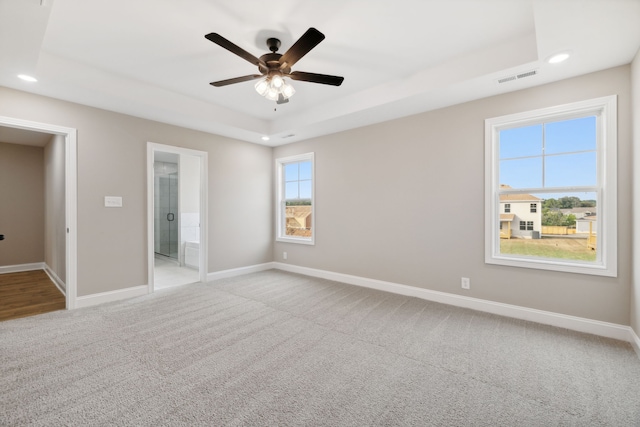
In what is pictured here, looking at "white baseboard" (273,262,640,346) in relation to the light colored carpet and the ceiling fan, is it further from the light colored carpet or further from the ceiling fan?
the ceiling fan

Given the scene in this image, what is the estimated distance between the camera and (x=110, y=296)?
3.60m

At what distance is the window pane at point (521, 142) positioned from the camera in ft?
9.84

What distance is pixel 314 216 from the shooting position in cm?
498

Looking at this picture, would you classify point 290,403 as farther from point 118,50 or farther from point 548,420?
point 118,50

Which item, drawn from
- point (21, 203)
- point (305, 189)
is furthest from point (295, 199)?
point (21, 203)

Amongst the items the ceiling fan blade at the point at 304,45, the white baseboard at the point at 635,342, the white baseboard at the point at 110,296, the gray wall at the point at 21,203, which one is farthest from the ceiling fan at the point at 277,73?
the gray wall at the point at 21,203

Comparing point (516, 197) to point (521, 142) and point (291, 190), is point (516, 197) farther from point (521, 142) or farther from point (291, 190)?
point (291, 190)

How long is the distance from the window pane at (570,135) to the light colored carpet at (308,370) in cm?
185

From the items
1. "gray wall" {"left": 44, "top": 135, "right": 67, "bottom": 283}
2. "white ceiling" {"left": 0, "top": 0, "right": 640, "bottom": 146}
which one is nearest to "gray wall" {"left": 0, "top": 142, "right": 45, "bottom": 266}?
"gray wall" {"left": 44, "top": 135, "right": 67, "bottom": 283}

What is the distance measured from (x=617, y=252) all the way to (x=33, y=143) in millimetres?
9012

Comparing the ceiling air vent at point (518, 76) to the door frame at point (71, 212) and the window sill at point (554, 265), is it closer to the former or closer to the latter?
the window sill at point (554, 265)

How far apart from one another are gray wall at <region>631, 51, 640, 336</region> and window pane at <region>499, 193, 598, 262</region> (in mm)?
336

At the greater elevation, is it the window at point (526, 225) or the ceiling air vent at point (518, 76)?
the ceiling air vent at point (518, 76)

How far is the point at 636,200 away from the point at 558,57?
1404mm
